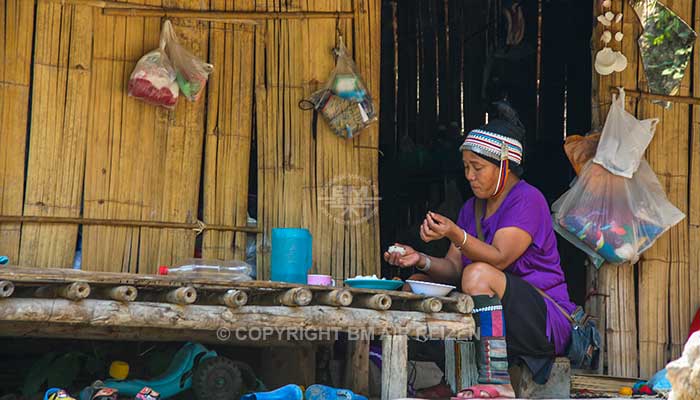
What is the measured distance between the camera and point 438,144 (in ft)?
24.2

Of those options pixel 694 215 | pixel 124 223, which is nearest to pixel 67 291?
pixel 124 223

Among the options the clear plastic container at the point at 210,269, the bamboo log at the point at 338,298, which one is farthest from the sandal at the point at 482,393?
the clear plastic container at the point at 210,269

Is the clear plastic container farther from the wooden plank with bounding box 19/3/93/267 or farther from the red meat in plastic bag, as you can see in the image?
the red meat in plastic bag

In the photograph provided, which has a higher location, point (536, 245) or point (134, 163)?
point (134, 163)

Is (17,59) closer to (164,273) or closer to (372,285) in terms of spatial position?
(164,273)

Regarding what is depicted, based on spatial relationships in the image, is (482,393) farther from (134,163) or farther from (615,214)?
(134,163)

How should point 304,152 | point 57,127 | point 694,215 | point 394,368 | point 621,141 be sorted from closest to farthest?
point 394,368, point 57,127, point 304,152, point 621,141, point 694,215

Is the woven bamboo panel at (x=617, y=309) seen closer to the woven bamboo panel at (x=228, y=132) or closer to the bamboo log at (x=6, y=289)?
the woven bamboo panel at (x=228, y=132)

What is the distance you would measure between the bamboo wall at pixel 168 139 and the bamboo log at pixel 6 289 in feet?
3.08

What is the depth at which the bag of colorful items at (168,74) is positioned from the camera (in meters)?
4.79

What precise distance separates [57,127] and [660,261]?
3.08m

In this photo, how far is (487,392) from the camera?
424cm

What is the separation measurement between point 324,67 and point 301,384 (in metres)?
1.59

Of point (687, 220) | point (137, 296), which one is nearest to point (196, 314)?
point (137, 296)
